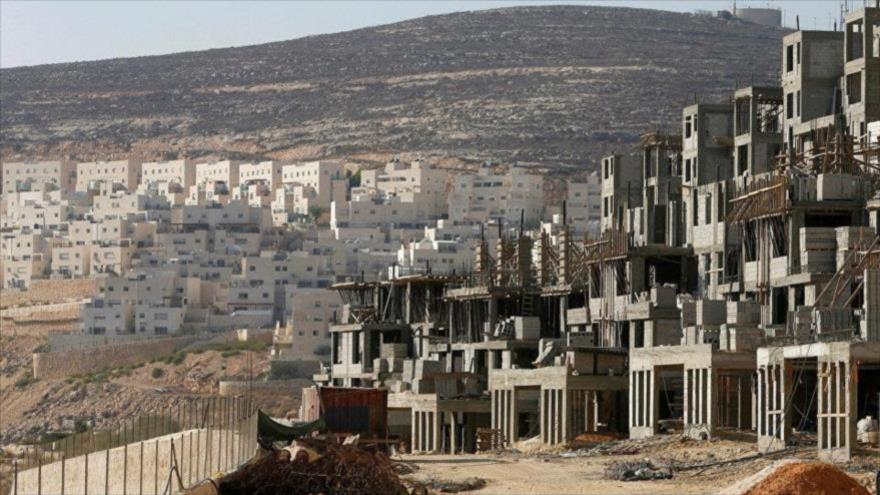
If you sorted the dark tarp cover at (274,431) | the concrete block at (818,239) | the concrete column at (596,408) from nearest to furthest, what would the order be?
1. the dark tarp cover at (274,431)
2. the concrete block at (818,239)
3. the concrete column at (596,408)

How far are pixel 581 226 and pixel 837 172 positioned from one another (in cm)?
12313

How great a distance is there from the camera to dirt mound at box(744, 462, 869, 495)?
132ft

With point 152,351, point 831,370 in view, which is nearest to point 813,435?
point 831,370

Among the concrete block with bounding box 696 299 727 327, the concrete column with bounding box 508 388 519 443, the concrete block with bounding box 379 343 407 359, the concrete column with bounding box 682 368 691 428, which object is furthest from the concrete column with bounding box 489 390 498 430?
the concrete block with bounding box 379 343 407 359

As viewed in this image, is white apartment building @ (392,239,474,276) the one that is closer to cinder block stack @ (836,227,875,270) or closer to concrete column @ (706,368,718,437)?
cinder block stack @ (836,227,875,270)

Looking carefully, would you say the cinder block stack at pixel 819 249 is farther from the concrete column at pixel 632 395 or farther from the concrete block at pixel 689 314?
the concrete column at pixel 632 395

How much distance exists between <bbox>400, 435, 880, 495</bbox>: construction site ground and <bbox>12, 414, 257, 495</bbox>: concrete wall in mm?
8259

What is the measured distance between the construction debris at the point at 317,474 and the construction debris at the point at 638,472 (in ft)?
18.4

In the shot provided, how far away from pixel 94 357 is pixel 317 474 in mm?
117965

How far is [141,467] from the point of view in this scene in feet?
132

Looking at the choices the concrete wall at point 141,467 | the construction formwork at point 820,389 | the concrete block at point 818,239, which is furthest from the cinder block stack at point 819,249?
the concrete wall at point 141,467

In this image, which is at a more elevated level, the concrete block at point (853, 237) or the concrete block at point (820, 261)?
the concrete block at point (853, 237)

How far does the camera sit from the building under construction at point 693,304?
6128cm

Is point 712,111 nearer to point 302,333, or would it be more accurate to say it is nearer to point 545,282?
point 545,282
